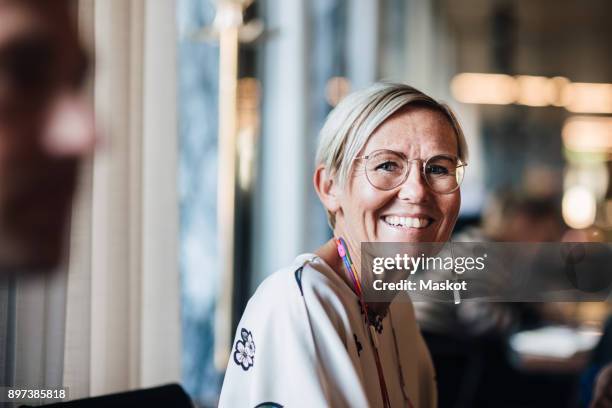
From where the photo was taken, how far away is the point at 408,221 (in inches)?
42.8

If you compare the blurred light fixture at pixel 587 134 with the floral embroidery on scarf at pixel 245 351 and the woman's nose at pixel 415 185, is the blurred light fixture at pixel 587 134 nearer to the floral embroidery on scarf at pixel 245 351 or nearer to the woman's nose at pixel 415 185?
the woman's nose at pixel 415 185

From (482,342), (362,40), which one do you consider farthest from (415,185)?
(362,40)

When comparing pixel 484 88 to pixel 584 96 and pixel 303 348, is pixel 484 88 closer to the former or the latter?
pixel 584 96

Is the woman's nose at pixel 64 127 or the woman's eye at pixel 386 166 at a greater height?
the woman's nose at pixel 64 127

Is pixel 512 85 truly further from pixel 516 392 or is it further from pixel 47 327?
pixel 47 327

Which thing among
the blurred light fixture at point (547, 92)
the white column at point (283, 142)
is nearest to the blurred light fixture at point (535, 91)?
the blurred light fixture at point (547, 92)

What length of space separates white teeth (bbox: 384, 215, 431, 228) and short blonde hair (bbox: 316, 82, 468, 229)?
0.09 metres

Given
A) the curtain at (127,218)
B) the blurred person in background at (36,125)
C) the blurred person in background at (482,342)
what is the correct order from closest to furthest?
1. the blurred person in background at (36,125)
2. the curtain at (127,218)
3. the blurred person in background at (482,342)

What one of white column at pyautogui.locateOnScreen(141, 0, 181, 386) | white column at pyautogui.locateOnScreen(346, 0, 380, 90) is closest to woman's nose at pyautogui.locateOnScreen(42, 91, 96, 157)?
white column at pyautogui.locateOnScreen(141, 0, 181, 386)

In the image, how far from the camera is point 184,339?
2.66m

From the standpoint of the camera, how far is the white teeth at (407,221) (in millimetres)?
1086

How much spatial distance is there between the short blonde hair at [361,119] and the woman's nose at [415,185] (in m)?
0.08

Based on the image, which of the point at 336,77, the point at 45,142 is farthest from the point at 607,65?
the point at 45,142

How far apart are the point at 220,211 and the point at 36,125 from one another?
166cm
